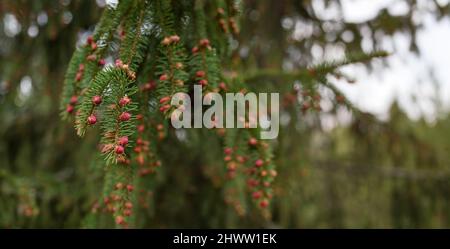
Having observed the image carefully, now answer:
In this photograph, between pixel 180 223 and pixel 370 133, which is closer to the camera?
pixel 180 223

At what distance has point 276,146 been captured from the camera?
2691 millimetres

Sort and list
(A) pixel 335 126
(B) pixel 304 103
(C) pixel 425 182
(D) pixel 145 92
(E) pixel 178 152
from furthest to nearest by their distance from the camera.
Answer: (A) pixel 335 126
(C) pixel 425 182
(E) pixel 178 152
(B) pixel 304 103
(D) pixel 145 92

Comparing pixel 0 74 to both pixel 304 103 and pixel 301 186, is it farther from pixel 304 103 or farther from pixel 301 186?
pixel 301 186

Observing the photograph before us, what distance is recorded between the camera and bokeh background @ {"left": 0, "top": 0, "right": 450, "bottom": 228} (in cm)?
255

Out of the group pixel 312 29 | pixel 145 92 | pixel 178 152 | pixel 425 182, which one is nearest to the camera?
pixel 145 92

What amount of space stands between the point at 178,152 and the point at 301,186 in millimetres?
1451

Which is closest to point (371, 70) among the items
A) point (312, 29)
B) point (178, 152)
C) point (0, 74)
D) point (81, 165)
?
point (312, 29)

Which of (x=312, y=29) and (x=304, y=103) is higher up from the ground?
(x=312, y=29)

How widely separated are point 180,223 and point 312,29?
1.64 m

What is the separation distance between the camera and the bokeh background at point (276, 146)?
8.36 ft

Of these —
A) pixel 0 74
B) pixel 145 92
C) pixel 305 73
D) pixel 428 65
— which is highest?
pixel 428 65

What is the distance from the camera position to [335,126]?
4.02 meters
